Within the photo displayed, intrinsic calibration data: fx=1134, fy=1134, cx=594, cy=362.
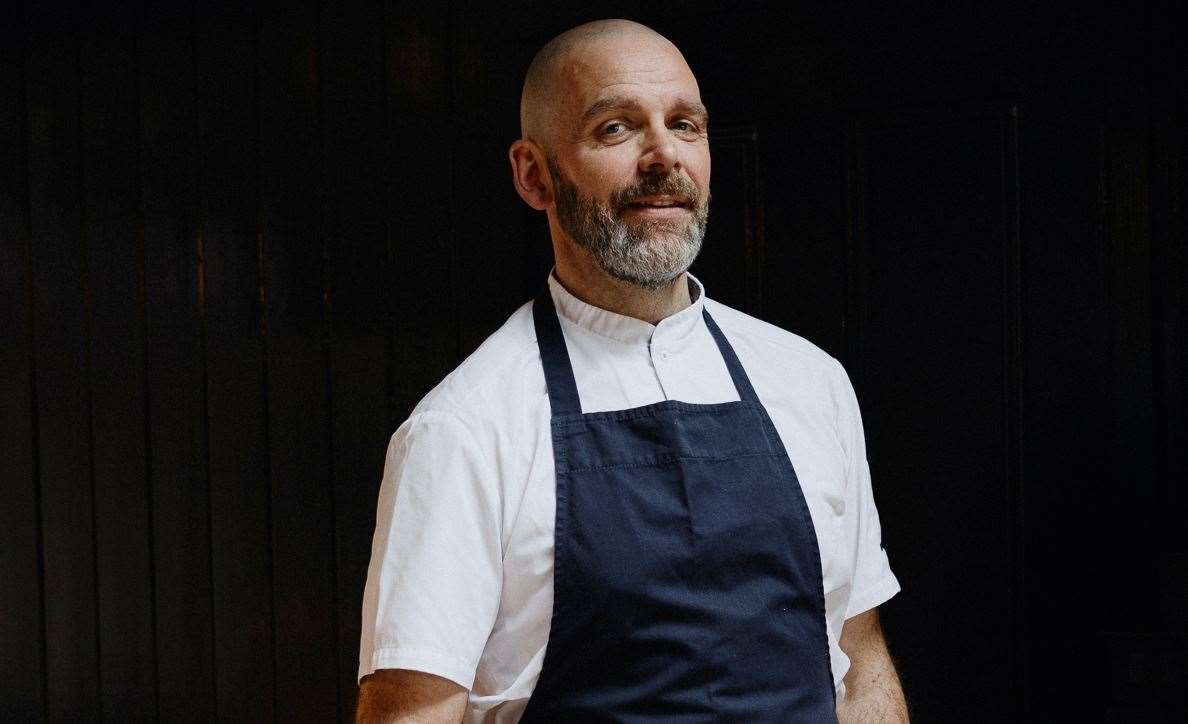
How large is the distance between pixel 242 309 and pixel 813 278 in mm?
1321

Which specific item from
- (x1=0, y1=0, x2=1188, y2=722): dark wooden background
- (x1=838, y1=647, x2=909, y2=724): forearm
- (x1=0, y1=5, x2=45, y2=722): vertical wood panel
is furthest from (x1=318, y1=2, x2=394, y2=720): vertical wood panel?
(x1=838, y1=647, x2=909, y2=724): forearm

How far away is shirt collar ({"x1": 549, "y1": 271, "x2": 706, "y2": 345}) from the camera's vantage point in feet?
4.46

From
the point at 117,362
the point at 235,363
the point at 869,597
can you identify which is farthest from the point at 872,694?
the point at 117,362

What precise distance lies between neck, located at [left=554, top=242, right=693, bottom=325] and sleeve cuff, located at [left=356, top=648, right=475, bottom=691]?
457 millimetres

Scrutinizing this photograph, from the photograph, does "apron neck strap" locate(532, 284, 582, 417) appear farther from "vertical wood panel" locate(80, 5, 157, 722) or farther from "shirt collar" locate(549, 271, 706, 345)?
"vertical wood panel" locate(80, 5, 157, 722)

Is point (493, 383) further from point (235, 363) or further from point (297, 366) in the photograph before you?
point (235, 363)

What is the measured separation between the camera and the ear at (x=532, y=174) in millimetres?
1369

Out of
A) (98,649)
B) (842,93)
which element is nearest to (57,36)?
(98,649)

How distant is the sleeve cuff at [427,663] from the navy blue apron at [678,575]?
10 centimetres

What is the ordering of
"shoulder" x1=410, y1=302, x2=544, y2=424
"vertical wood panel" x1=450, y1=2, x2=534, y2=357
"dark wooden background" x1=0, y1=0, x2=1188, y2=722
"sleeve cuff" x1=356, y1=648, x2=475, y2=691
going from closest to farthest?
"sleeve cuff" x1=356, y1=648, x2=475, y2=691
"shoulder" x1=410, y1=302, x2=544, y2=424
"dark wooden background" x1=0, y1=0, x2=1188, y2=722
"vertical wood panel" x1=450, y1=2, x2=534, y2=357

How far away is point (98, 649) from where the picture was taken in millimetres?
2807

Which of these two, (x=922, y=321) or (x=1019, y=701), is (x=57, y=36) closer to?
(x=922, y=321)

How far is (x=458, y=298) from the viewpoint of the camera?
2.50 m

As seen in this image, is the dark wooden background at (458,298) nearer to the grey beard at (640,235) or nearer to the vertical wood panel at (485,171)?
the vertical wood panel at (485,171)
